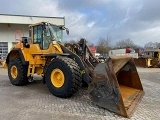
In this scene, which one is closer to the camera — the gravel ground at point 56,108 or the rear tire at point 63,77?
the gravel ground at point 56,108

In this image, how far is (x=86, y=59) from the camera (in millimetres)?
7797

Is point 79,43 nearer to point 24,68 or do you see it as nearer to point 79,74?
point 79,74

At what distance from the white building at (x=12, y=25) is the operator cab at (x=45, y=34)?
15.9m

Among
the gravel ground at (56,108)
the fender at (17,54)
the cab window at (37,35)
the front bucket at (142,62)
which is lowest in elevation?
the gravel ground at (56,108)

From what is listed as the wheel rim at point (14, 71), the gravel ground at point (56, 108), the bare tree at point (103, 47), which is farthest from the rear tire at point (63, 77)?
the bare tree at point (103, 47)

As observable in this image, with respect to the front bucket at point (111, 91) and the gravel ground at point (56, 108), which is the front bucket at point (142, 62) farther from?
the front bucket at point (111, 91)

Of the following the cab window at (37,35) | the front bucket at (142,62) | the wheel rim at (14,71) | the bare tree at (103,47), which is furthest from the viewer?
the bare tree at (103,47)

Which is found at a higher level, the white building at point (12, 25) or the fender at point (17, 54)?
the white building at point (12, 25)

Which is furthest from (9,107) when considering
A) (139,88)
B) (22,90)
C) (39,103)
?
(139,88)

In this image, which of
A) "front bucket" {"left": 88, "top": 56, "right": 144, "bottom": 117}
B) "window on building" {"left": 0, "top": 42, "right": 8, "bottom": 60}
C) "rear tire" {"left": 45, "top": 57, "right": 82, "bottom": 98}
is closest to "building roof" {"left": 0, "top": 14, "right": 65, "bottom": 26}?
"window on building" {"left": 0, "top": 42, "right": 8, "bottom": 60}

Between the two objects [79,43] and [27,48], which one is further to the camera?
[27,48]

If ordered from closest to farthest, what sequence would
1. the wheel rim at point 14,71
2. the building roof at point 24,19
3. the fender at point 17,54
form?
the fender at point 17,54 → the wheel rim at point 14,71 → the building roof at point 24,19

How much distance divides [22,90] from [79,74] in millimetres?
2836

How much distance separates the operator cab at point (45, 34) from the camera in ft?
27.5
